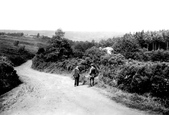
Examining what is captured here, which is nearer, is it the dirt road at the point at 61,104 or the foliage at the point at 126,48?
the dirt road at the point at 61,104

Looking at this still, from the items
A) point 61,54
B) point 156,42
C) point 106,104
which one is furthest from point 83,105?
point 156,42

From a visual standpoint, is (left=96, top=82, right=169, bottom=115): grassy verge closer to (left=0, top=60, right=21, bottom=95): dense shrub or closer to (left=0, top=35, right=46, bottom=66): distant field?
(left=0, top=60, right=21, bottom=95): dense shrub

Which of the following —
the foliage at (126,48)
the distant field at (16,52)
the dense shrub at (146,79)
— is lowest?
the distant field at (16,52)

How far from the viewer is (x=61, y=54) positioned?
79.6 ft

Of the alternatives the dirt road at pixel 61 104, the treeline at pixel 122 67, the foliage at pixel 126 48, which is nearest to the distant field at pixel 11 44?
the treeline at pixel 122 67

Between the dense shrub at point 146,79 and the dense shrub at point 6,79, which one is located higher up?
the dense shrub at point 146,79

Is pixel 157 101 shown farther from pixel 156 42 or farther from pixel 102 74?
pixel 156 42

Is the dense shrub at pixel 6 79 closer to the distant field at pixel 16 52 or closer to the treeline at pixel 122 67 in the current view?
the treeline at pixel 122 67

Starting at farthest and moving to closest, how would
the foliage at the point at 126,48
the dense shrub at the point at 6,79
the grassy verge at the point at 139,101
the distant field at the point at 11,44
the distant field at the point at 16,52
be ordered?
the distant field at the point at 11,44 → the distant field at the point at 16,52 → the foliage at the point at 126,48 → the dense shrub at the point at 6,79 → the grassy verge at the point at 139,101

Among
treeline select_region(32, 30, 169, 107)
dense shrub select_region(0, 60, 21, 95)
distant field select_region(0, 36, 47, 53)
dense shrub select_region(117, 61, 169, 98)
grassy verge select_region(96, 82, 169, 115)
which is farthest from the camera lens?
distant field select_region(0, 36, 47, 53)

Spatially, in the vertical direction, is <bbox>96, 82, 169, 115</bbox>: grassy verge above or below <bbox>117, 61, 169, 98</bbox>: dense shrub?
below

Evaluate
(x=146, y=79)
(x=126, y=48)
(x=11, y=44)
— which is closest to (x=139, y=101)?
(x=146, y=79)

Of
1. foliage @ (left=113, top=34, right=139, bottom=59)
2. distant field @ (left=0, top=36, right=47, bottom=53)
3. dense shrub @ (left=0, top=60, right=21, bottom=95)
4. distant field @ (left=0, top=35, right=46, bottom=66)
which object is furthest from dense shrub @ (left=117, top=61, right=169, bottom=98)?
distant field @ (left=0, top=36, right=47, bottom=53)

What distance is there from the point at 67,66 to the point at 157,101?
12.7m
